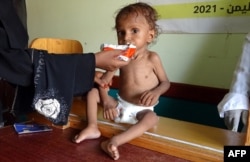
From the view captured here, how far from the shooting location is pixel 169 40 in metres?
1.07

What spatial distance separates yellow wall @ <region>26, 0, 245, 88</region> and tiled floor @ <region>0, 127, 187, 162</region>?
49 cm

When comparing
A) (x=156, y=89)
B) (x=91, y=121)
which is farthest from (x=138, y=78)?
(x=91, y=121)

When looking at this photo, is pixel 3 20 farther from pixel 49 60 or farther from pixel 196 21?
pixel 196 21

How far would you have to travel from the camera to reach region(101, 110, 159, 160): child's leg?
0.57 m

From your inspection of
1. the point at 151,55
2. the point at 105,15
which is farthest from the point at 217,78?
the point at 105,15

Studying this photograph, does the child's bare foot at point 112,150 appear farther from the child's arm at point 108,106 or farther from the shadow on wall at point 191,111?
the shadow on wall at point 191,111

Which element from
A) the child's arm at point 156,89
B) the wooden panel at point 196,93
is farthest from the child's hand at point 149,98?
the wooden panel at point 196,93

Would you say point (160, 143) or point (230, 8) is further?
point (230, 8)

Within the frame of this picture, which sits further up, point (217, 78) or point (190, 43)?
point (190, 43)

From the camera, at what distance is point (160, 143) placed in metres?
0.60

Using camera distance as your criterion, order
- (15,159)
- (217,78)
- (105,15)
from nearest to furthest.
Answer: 1. (15,159)
2. (217,78)
3. (105,15)

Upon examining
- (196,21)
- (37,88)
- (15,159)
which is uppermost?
(196,21)

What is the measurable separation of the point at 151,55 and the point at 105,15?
0.50 metres

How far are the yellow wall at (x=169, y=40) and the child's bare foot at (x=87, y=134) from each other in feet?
1.58
